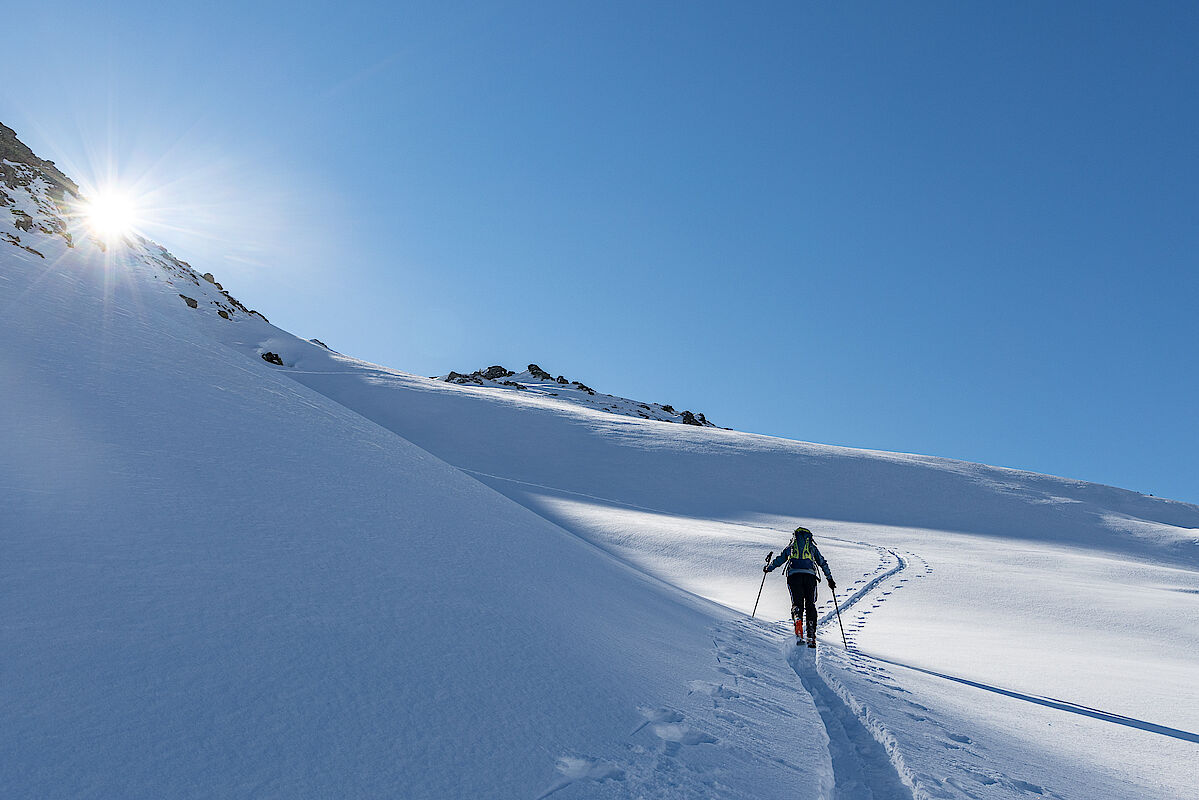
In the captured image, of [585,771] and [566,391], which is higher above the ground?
[566,391]

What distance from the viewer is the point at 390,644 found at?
3721 mm

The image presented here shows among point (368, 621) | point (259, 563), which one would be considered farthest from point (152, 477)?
point (368, 621)

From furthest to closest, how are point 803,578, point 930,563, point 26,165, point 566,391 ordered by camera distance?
point 566,391 < point 26,165 < point 930,563 < point 803,578

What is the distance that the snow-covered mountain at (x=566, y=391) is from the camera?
58406mm

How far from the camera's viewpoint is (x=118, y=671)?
2.65 metres

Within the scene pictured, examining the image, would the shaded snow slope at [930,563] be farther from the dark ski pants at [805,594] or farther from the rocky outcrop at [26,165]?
the rocky outcrop at [26,165]

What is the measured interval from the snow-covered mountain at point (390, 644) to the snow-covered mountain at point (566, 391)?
43.9m

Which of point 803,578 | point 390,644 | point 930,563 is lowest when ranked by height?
point 390,644

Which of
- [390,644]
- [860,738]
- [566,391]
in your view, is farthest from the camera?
[566,391]

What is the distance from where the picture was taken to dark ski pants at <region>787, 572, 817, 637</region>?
8.23 m

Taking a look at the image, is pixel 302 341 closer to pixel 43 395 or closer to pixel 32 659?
pixel 43 395

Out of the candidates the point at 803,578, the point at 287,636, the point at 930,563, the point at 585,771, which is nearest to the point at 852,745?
the point at 585,771

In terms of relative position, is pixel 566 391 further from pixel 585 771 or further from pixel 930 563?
pixel 585 771

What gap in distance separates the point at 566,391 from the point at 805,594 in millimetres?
53966
